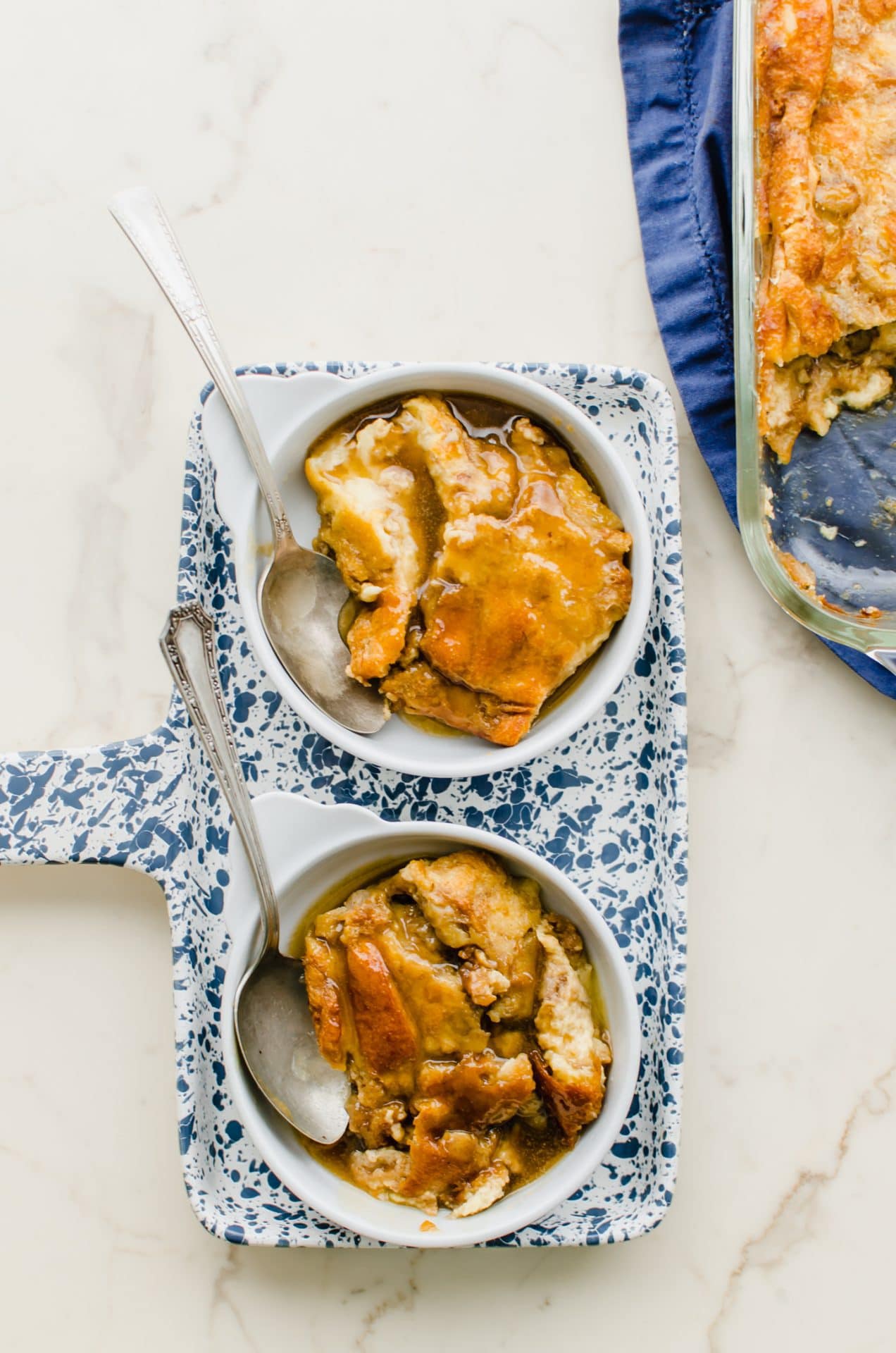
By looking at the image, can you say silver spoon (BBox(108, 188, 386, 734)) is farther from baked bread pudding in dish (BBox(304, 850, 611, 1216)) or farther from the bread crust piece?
the bread crust piece

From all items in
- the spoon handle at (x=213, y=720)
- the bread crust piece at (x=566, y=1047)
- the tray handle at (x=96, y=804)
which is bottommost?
the bread crust piece at (x=566, y=1047)

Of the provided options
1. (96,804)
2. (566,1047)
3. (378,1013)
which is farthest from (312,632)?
(566,1047)

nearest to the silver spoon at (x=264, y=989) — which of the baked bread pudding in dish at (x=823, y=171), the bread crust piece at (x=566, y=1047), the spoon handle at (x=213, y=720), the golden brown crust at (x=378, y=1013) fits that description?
the spoon handle at (x=213, y=720)

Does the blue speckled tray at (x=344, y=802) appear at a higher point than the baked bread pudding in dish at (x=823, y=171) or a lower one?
lower

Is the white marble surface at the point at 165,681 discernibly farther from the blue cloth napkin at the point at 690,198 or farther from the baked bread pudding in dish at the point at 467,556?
the baked bread pudding in dish at the point at 467,556

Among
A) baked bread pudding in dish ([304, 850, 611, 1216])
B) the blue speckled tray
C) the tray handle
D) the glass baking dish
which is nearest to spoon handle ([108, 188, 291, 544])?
the blue speckled tray

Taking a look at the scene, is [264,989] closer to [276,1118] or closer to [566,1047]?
[276,1118]

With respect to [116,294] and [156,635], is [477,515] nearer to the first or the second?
[156,635]
